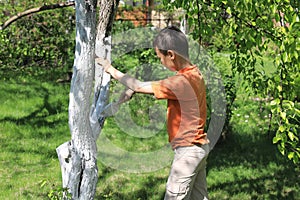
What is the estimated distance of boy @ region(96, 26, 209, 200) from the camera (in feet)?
9.94

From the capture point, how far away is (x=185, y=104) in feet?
10.3

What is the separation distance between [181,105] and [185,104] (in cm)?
3

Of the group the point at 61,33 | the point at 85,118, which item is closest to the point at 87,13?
the point at 85,118

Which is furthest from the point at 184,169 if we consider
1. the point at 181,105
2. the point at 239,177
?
the point at 239,177

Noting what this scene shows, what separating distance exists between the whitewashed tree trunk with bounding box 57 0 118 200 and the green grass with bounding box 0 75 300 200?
877mm

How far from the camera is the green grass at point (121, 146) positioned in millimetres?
4887

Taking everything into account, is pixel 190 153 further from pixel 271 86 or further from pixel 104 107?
pixel 271 86

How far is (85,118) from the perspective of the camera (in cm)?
293

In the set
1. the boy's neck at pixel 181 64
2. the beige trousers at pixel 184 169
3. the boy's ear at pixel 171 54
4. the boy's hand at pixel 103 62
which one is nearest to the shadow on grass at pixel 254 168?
the beige trousers at pixel 184 169

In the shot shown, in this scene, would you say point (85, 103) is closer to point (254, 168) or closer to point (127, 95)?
point (127, 95)

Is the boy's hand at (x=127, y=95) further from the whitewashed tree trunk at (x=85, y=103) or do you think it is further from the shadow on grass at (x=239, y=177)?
the shadow on grass at (x=239, y=177)

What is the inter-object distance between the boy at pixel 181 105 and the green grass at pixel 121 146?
3.61 feet

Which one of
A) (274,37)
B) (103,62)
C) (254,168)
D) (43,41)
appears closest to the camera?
(103,62)

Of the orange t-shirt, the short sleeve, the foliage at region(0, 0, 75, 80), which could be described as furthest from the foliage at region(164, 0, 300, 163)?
the foliage at region(0, 0, 75, 80)
